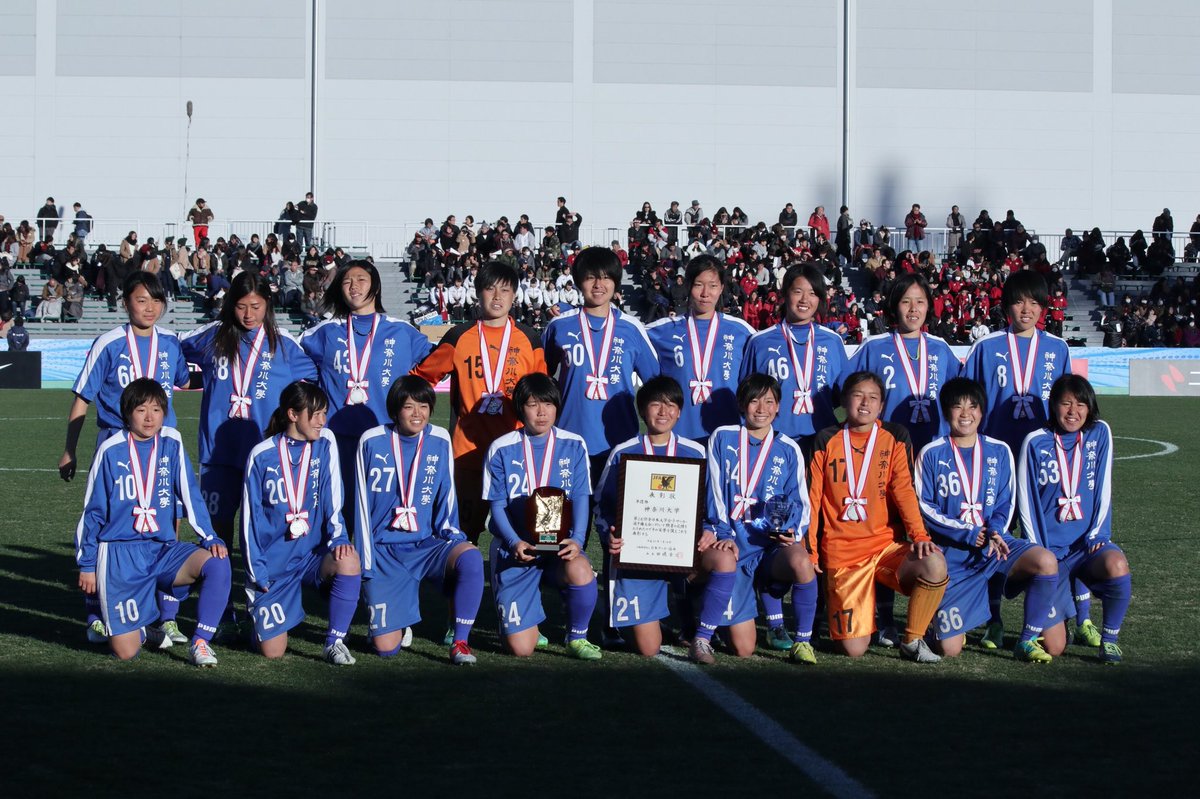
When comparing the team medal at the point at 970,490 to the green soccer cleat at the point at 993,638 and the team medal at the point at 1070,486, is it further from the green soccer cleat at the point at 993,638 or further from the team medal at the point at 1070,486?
the green soccer cleat at the point at 993,638

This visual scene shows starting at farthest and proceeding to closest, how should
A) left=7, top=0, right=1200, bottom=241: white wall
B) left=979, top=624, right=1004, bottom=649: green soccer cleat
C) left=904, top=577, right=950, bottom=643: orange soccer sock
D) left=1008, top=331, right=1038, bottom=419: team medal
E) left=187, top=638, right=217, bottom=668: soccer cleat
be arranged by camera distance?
left=7, top=0, right=1200, bottom=241: white wall, left=1008, top=331, right=1038, bottom=419: team medal, left=979, top=624, right=1004, bottom=649: green soccer cleat, left=904, top=577, right=950, bottom=643: orange soccer sock, left=187, top=638, right=217, bottom=668: soccer cleat

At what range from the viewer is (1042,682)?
576 centimetres

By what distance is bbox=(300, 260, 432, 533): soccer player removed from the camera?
22.3ft

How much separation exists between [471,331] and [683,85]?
93.9 ft

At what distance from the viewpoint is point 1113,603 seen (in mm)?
6172

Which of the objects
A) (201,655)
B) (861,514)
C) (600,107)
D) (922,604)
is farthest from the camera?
(600,107)

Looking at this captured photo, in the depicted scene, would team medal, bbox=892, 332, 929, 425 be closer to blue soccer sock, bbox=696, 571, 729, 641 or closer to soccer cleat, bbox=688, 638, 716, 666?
blue soccer sock, bbox=696, 571, 729, 641

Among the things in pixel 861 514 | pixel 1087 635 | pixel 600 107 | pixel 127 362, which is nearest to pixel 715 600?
pixel 861 514

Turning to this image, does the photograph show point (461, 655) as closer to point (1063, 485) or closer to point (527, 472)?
point (527, 472)

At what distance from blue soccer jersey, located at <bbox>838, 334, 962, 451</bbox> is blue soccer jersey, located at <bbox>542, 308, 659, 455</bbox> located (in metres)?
1.02

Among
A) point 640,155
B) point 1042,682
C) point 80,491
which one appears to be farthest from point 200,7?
point 1042,682

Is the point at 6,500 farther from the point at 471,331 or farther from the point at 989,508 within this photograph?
the point at 989,508

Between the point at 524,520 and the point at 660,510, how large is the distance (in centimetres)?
64

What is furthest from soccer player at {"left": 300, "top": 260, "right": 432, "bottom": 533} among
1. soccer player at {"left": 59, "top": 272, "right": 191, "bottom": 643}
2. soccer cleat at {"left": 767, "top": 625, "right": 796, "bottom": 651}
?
soccer cleat at {"left": 767, "top": 625, "right": 796, "bottom": 651}
